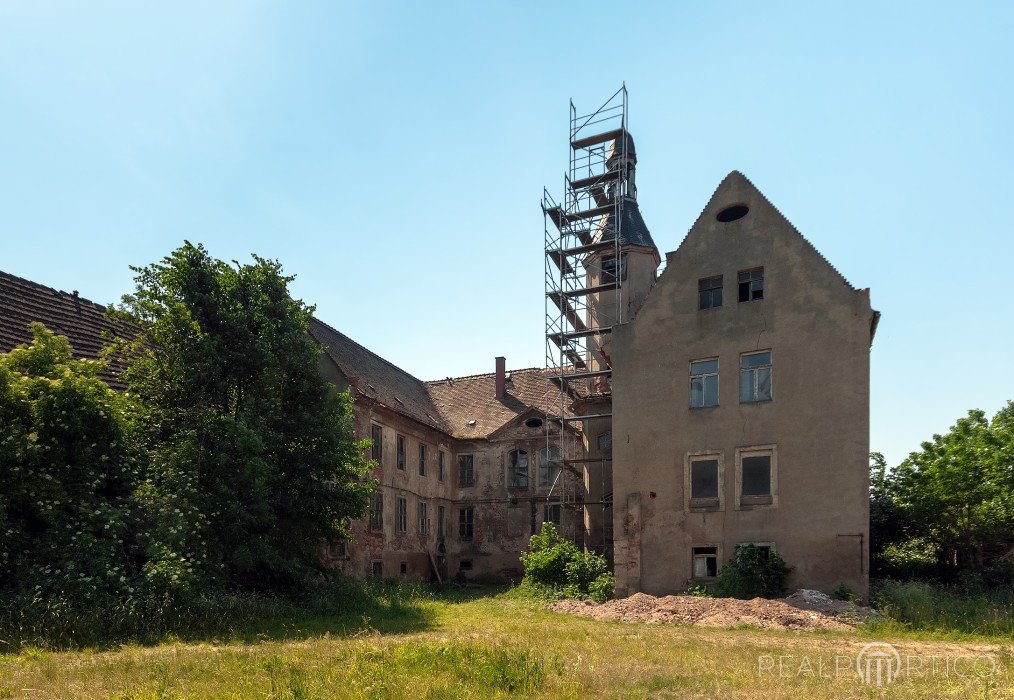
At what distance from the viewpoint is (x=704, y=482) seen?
23.1 metres

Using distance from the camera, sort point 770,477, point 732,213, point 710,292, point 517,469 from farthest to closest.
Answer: point 517,469
point 732,213
point 710,292
point 770,477

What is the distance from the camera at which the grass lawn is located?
9523mm

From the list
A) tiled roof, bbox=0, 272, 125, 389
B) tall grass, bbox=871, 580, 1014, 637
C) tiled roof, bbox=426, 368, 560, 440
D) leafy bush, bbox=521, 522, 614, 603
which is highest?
tiled roof, bbox=0, 272, 125, 389

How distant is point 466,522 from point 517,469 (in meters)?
3.87

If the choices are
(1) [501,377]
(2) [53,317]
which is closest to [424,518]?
(1) [501,377]

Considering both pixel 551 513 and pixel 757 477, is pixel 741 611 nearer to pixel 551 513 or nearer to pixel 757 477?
pixel 757 477

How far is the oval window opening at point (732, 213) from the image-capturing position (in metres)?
24.5

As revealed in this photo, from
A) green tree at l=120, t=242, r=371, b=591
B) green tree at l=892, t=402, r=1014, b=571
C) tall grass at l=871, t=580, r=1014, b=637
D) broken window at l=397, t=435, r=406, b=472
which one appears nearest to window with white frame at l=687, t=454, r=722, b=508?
tall grass at l=871, t=580, r=1014, b=637

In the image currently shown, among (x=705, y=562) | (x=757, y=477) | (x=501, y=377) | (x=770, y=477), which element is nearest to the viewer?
(x=770, y=477)

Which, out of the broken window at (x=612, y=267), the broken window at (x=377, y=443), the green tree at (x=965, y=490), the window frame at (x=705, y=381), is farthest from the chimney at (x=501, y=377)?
the green tree at (x=965, y=490)

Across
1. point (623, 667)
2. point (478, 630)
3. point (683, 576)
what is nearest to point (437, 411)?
point (683, 576)

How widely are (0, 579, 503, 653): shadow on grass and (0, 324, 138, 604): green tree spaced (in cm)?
45

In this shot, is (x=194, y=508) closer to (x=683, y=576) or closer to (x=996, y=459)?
(x=683, y=576)

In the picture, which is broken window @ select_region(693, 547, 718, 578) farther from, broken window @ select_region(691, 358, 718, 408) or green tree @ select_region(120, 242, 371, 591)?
green tree @ select_region(120, 242, 371, 591)
